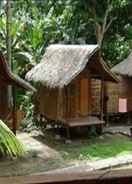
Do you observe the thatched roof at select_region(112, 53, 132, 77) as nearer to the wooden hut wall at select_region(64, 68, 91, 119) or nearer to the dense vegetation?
the wooden hut wall at select_region(64, 68, 91, 119)

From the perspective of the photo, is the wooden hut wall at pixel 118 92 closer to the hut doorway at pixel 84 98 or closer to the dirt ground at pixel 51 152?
the dirt ground at pixel 51 152

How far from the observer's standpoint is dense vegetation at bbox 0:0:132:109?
20.3 m

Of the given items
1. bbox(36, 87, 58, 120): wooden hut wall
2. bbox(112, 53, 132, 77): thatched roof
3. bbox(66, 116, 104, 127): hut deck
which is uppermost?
bbox(112, 53, 132, 77): thatched roof

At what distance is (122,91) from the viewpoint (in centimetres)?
1777

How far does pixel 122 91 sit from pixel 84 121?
3486mm

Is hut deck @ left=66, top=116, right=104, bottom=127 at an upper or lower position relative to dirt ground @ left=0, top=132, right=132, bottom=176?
upper

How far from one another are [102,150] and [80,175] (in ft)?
38.8

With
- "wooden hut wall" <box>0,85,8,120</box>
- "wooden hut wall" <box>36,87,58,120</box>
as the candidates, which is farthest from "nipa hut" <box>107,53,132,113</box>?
"wooden hut wall" <box>0,85,8,120</box>

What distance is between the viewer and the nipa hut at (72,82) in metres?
14.7

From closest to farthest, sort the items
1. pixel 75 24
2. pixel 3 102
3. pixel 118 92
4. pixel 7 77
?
1. pixel 7 77
2. pixel 3 102
3. pixel 118 92
4. pixel 75 24

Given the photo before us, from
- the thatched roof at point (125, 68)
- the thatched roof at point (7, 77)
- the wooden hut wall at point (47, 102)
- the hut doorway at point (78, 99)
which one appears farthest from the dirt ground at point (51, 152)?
the thatched roof at point (125, 68)

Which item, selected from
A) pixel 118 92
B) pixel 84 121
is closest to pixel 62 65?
pixel 84 121

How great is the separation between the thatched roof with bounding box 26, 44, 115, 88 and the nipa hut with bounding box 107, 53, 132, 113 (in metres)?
1.86

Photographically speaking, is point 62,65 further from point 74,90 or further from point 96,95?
point 96,95
